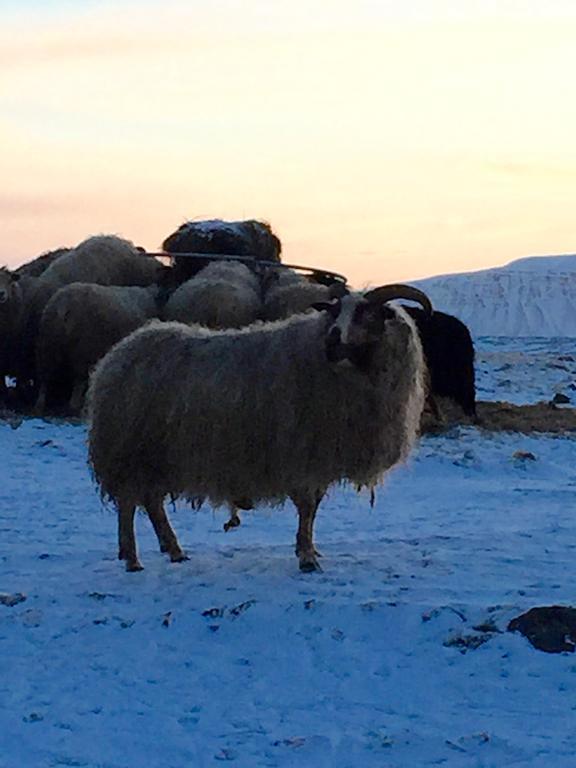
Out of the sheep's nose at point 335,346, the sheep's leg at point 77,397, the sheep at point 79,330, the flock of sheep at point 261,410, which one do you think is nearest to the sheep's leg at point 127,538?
the flock of sheep at point 261,410

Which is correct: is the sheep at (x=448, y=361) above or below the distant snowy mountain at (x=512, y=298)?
below

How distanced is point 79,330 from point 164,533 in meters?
7.93

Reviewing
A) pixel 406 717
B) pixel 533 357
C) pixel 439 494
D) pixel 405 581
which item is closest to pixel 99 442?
pixel 405 581

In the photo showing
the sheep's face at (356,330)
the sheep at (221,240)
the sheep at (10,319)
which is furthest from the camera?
the sheep at (221,240)

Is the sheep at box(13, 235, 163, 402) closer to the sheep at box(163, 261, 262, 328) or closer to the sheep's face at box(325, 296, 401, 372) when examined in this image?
the sheep at box(163, 261, 262, 328)

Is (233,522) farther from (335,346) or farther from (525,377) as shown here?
(525,377)

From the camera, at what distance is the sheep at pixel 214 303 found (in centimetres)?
1598

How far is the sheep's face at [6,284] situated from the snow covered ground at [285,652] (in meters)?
7.01

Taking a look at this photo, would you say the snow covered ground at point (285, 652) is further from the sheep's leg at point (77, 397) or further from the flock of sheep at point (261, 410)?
the sheep's leg at point (77, 397)

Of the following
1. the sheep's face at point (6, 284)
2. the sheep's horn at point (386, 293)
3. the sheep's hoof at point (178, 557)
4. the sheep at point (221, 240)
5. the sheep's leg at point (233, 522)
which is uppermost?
the sheep at point (221, 240)

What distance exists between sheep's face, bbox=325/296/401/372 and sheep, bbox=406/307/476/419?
25.2ft

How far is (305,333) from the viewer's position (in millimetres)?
8094

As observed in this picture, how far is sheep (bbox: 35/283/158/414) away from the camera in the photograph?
634 inches

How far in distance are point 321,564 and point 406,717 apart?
2.44 meters
